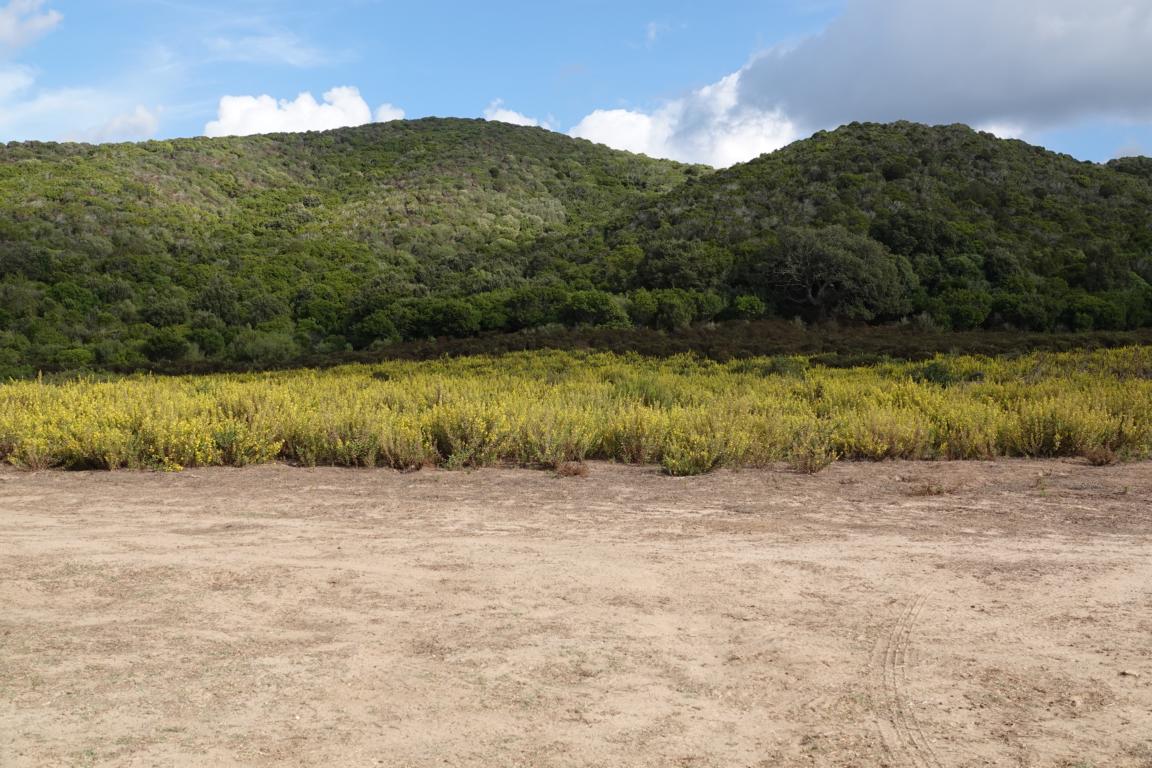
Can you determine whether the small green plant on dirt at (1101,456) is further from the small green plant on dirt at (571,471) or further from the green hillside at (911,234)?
the green hillside at (911,234)

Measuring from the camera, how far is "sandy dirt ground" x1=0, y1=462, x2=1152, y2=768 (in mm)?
3377

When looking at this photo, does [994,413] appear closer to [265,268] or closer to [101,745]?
[101,745]

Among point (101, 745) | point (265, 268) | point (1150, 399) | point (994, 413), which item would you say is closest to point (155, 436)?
point (101, 745)

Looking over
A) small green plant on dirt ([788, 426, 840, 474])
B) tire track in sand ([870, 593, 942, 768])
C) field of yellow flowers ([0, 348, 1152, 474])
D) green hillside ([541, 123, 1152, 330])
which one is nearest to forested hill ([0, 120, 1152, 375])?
green hillside ([541, 123, 1152, 330])

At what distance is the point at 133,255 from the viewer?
47.4 meters

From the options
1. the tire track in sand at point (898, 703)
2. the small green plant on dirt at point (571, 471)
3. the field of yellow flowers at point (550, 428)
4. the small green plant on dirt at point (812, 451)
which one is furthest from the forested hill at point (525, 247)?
the tire track in sand at point (898, 703)

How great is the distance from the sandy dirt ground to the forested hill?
83.5ft

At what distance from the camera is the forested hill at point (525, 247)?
35375 mm

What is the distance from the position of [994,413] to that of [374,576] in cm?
822

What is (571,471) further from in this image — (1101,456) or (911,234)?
(911,234)

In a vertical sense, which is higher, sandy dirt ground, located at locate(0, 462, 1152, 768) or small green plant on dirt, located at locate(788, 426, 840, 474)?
Answer: small green plant on dirt, located at locate(788, 426, 840, 474)

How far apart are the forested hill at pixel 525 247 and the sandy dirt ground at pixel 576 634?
25466 mm

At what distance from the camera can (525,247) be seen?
171 ft

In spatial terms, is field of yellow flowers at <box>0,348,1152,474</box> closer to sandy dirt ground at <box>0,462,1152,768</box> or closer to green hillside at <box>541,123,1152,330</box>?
sandy dirt ground at <box>0,462,1152,768</box>
